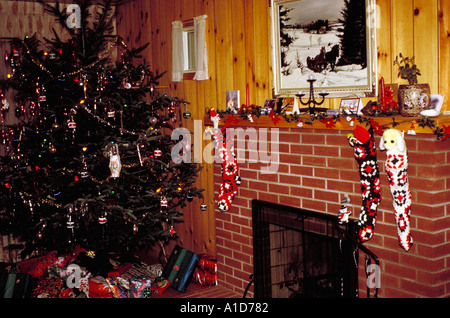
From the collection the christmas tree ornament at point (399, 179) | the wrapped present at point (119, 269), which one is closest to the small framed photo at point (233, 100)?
the christmas tree ornament at point (399, 179)

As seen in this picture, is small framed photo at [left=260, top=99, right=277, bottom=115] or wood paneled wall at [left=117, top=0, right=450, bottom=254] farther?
small framed photo at [left=260, top=99, right=277, bottom=115]

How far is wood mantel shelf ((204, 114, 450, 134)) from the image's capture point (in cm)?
261

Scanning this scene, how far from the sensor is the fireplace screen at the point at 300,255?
322 centimetres

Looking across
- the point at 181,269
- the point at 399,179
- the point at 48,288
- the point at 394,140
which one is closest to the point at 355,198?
the point at 399,179

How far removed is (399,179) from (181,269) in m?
2.22

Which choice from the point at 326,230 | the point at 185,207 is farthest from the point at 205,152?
the point at 326,230

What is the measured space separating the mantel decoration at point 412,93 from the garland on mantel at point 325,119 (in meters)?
0.07

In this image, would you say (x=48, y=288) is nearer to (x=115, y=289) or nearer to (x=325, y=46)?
(x=115, y=289)

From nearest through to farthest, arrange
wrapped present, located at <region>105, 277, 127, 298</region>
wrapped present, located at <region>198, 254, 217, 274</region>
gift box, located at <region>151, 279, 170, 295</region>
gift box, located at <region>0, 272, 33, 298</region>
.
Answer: gift box, located at <region>0, 272, 33, 298</region>
wrapped present, located at <region>105, 277, 127, 298</region>
gift box, located at <region>151, 279, 170, 295</region>
wrapped present, located at <region>198, 254, 217, 274</region>

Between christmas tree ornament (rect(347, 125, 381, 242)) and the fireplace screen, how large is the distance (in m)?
0.17

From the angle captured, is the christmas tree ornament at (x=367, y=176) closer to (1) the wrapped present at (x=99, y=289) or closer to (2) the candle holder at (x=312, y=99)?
(2) the candle holder at (x=312, y=99)

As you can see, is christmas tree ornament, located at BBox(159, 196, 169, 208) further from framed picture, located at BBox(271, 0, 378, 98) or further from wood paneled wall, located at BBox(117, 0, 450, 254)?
framed picture, located at BBox(271, 0, 378, 98)

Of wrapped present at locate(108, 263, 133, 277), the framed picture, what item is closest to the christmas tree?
wrapped present at locate(108, 263, 133, 277)

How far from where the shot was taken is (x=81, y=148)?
396 cm
